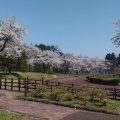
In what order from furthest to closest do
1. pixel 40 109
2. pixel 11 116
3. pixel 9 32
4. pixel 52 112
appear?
1. pixel 9 32
2. pixel 40 109
3. pixel 52 112
4. pixel 11 116

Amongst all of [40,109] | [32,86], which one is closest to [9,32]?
[32,86]

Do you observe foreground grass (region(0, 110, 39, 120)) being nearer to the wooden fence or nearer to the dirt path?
the dirt path

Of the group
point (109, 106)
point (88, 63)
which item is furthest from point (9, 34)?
point (88, 63)

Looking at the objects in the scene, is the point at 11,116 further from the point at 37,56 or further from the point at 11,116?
the point at 37,56

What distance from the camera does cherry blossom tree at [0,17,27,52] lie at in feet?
141

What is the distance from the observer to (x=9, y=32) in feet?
142

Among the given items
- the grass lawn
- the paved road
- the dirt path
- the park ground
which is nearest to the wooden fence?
the dirt path

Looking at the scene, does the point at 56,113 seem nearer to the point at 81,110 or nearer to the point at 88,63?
the point at 81,110

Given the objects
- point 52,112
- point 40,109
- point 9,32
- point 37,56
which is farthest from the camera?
point 37,56

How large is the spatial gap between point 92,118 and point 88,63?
8906 cm

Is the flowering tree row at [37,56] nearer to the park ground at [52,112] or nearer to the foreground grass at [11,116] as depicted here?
the park ground at [52,112]

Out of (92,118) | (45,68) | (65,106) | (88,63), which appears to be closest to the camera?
(92,118)

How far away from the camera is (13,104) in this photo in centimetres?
1742

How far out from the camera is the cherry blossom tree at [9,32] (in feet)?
141
